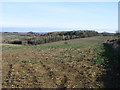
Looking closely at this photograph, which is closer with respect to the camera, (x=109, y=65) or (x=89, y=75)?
(x=89, y=75)

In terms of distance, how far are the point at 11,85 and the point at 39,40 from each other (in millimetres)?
51574

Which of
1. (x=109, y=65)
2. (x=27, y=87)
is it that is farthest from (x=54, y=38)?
(x=27, y=87)

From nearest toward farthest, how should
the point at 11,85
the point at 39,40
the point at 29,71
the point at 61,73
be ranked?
Result: the point at 11,85, the point at 61,73, the point at 29,71, the point at 39,40

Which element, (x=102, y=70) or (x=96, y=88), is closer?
(x=96, y=88)

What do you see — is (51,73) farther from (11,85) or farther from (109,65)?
(109,65)

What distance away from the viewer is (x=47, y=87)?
10281 mm

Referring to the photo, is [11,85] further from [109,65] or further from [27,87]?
[109,65]

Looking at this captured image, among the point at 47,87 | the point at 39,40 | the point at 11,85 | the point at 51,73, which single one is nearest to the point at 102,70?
the point at 51,73

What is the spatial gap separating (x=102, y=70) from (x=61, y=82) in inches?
148

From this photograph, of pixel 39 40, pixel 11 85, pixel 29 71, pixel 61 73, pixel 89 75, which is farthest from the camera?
pixel 39 40

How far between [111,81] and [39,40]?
171 feet

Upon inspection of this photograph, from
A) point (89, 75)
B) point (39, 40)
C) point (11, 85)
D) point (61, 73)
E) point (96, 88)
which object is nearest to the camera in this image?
point (96, 88)

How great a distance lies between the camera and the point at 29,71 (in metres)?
14.2

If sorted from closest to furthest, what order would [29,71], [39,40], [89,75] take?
[89,75], [29,71], [39,40]
